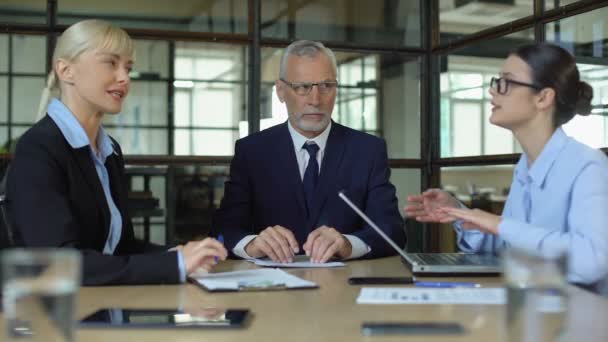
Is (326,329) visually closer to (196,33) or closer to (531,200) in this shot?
(531,200)

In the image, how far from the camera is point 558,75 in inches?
85.1

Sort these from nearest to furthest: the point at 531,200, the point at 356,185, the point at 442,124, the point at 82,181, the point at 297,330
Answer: the point at 297,330, the point at 82,181, the point at 531,200, the point at 356,185, the point at 442,124

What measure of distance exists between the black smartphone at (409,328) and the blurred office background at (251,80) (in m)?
2.38

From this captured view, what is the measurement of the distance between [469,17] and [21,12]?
2488mm

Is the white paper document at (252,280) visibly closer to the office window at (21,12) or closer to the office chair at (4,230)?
the office chair at (4,230)

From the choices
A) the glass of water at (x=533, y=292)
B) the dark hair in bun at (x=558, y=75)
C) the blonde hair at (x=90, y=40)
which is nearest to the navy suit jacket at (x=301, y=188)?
the dark hair in bun at (x=558, y=75)

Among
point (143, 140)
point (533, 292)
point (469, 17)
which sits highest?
point (469, 17)

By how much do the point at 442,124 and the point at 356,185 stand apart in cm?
144

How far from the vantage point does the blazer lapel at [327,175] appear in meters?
2.67

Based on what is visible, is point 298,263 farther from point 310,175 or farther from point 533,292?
point 533,292

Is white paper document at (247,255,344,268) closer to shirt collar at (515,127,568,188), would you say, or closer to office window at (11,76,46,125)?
shirt collar at (515,127,568,188)

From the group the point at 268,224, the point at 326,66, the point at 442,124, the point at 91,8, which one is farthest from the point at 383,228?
the point at 91,8

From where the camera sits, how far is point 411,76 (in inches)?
159

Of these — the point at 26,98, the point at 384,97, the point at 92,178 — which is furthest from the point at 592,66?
the point at 26,98
